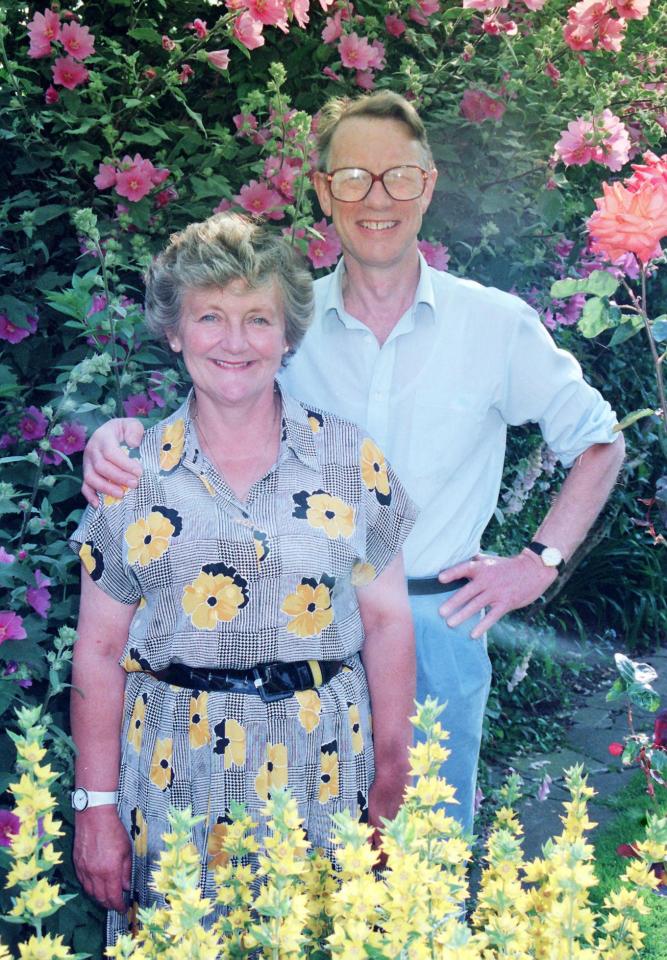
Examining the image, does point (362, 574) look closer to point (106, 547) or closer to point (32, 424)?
point (106, 547)

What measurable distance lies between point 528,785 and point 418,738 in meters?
1.90

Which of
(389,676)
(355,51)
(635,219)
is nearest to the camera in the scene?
(635,219)

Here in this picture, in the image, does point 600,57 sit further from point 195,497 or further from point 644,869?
point 644,869

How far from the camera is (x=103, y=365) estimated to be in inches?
88.5

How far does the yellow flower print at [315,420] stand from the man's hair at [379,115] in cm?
67

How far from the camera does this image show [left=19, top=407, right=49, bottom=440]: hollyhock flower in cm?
256

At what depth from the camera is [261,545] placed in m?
2.08

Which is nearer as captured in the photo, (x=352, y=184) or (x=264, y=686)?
(x=264, y=686)

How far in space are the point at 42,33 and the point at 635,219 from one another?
1.64 metres

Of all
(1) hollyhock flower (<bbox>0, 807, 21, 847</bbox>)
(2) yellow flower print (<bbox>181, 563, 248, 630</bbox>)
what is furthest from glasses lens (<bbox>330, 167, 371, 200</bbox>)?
(1) hollyhock flower (<bbox>0, 807, 21, 847</bbox>)

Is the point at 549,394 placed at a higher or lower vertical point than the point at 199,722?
higher

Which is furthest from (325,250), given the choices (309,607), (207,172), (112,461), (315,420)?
(309,607)

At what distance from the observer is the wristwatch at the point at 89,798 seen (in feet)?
7.05

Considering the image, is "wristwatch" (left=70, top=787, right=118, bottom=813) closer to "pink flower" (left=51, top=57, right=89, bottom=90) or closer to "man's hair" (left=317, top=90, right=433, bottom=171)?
"man's hair" (left=317, top=90, right=433, bottom=171)
